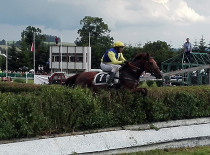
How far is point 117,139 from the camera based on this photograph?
7.68 metres

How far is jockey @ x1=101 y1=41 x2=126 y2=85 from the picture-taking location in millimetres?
10531

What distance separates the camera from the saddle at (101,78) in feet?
34.8

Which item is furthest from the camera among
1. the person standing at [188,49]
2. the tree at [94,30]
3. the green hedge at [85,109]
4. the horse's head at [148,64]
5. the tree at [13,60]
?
the tree at [94,30]

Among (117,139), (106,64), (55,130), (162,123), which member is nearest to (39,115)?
(55,130)

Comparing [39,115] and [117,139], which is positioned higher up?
[39,115]

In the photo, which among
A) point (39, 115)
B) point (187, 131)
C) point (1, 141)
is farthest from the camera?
point (187, 131)

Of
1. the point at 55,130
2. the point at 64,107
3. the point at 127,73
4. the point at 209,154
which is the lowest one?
the point at 209,154

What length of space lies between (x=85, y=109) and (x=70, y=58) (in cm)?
4116

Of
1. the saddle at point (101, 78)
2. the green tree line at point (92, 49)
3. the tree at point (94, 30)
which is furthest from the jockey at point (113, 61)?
the tree at point (94, 30)

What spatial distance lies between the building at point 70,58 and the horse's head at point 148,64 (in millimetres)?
35374

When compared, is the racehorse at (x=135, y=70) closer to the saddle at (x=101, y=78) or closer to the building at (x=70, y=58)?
the saddle at (x=101, y=78)

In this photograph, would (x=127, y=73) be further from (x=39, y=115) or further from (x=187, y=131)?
(x=39, y=115)

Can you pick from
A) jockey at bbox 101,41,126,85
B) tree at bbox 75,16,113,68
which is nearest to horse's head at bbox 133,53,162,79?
jockey at bbox 101,41,126,85

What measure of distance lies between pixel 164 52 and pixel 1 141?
140 feet
